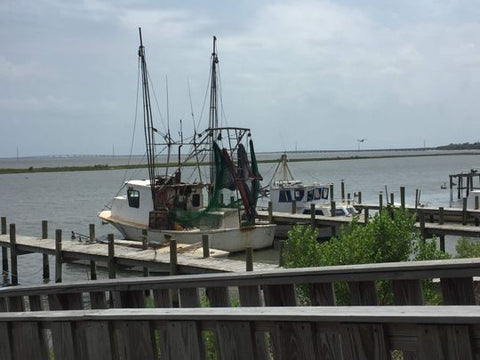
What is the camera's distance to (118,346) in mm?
4035

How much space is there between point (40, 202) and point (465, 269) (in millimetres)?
72802

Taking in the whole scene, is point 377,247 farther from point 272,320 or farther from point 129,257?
point 129,257

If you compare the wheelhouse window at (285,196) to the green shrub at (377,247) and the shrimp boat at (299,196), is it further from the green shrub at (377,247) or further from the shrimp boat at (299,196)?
the green shrub at (377,247)

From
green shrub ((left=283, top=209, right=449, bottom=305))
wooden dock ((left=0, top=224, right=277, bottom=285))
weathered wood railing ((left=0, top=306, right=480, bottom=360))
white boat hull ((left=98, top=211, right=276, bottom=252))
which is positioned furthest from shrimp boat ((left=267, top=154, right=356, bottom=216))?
weathered wood railing ((left=0, top=306, right=480, bottom=360))

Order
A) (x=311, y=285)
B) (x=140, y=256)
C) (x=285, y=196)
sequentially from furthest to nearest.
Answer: (x=285, y=196), (x=140, y=256), (x=311, y=285)

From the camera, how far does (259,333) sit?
11.2 feet

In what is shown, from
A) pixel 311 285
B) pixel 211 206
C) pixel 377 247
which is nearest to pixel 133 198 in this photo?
pixel 211 206

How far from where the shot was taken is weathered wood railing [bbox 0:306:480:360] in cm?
274

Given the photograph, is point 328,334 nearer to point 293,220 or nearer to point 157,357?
point 157,357

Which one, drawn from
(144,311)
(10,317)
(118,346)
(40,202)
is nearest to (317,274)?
(144,311)

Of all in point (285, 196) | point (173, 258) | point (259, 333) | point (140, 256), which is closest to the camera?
point (259, 333)

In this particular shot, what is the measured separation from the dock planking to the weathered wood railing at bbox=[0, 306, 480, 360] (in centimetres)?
1278

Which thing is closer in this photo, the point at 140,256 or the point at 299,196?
the point at 140,256

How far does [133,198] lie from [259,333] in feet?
98.9
